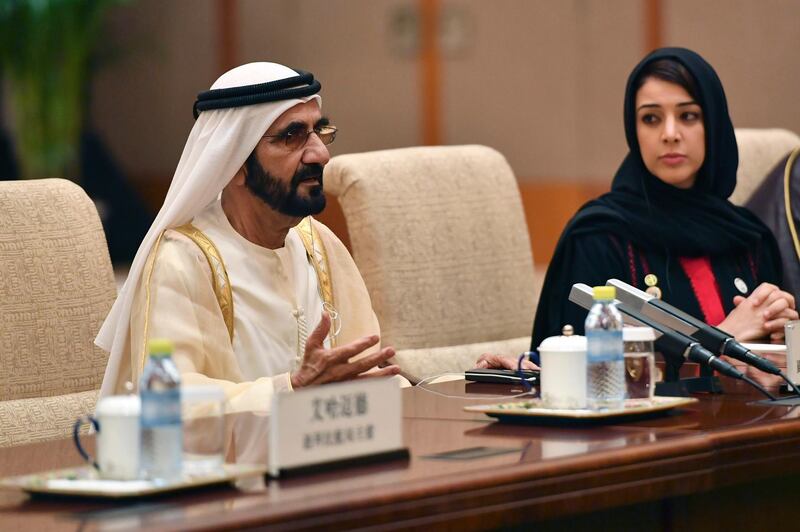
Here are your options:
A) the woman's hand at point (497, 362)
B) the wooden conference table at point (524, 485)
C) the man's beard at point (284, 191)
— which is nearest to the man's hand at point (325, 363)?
the wooden conference table at point (524, 485)

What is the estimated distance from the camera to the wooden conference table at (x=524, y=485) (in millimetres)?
1663

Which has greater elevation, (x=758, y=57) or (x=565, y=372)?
(x=758, y=57)

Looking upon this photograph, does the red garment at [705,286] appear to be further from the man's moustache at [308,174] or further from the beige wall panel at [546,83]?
the beige wall panel at [546,83]

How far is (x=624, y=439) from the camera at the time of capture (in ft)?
6.91

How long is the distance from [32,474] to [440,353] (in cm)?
222

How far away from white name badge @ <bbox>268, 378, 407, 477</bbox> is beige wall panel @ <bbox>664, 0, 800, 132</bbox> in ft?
18.1

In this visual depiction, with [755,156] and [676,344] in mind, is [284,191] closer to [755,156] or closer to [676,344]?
[676,344]

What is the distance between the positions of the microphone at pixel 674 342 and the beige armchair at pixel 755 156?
252 cm

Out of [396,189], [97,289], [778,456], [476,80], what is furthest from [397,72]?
[778,456]

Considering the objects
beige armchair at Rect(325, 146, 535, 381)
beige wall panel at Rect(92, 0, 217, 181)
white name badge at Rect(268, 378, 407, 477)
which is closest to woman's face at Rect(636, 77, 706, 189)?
beige armchair at Rect(325, 146, 535, 381)

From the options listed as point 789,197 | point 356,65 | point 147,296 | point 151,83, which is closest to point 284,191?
point 147,296

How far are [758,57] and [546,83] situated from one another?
1.51 m

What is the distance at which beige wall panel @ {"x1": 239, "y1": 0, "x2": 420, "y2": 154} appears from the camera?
8836mm

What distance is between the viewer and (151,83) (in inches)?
438
